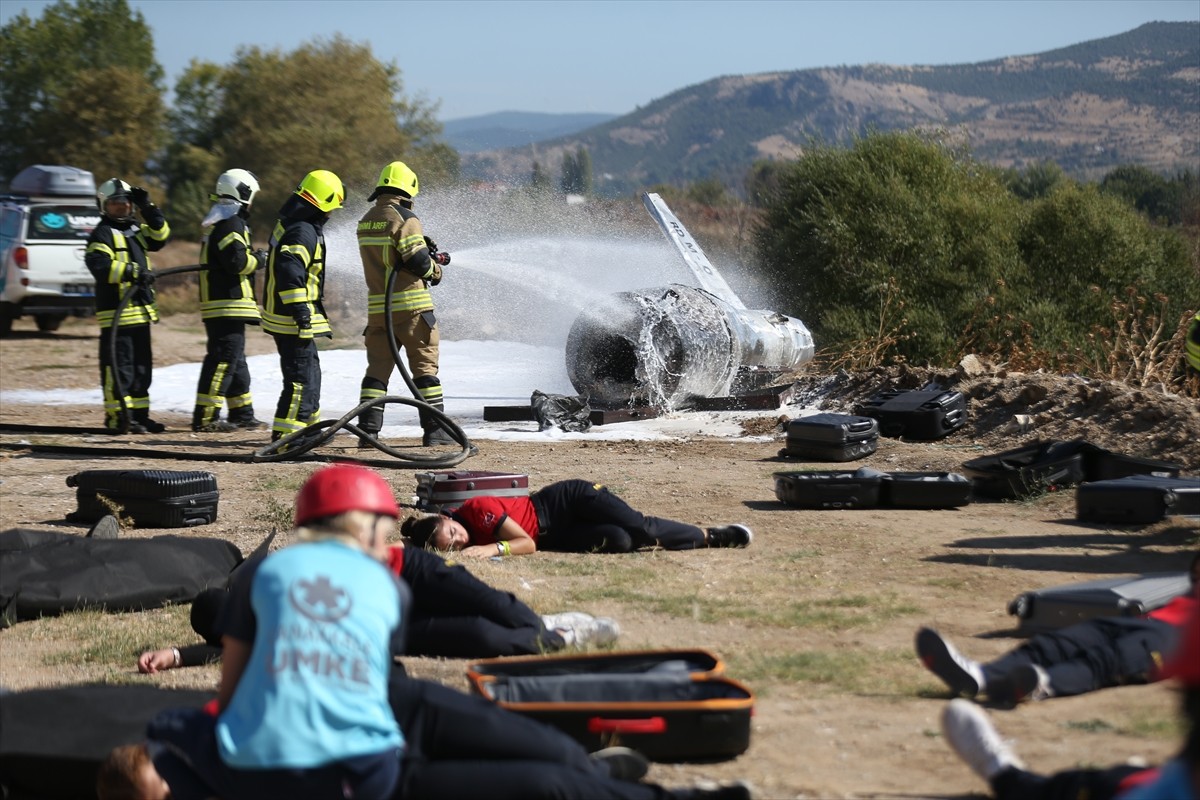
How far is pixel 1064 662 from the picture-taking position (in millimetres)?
4426

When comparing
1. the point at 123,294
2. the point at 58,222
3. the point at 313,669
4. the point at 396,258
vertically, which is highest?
the point at 58,222

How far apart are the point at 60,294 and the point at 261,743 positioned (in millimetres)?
18722

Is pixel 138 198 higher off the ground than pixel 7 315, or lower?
higher

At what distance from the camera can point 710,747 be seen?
401cm

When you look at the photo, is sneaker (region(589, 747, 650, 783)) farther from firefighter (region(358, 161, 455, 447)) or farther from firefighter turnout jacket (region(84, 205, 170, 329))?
firefighter turnout jacket (region(84, 205, 170, 329))

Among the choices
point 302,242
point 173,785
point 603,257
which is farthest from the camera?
point 603,257

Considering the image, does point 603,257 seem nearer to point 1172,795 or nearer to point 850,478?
point 850,478

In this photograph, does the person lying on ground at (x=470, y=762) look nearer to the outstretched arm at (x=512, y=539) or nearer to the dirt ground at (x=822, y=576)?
the dirt ground at (x=822, y=576)

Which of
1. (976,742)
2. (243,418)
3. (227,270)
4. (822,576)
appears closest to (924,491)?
(822,576)

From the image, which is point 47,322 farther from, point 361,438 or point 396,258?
point 361,438

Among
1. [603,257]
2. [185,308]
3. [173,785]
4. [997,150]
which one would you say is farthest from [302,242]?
[997,150]

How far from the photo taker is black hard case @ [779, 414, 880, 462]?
1054 cm

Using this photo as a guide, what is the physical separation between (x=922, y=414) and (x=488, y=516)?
5.62 m

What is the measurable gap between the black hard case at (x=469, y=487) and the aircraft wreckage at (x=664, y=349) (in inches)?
228
